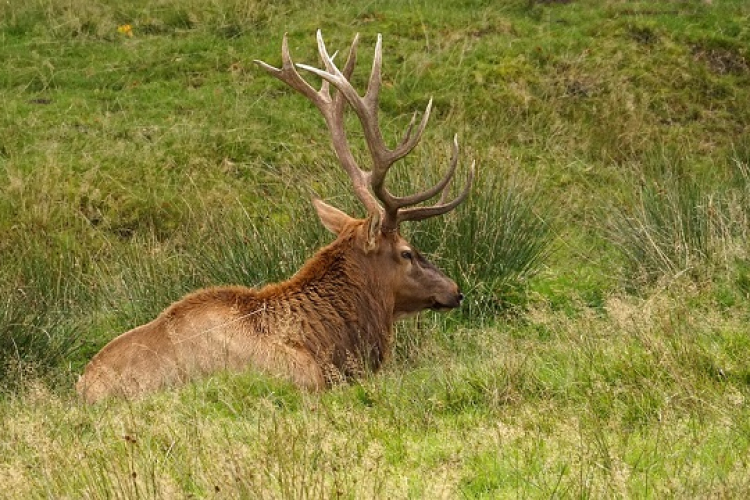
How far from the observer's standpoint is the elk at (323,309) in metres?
7.29

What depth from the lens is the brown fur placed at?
7277 mm

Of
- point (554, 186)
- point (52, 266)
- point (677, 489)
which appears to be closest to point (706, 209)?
point (554, 186)

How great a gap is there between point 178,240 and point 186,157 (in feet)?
8.70

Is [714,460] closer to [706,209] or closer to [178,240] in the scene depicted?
[706,209]

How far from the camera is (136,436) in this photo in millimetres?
5230

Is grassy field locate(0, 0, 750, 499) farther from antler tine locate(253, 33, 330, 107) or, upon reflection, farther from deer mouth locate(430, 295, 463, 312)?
antler tine locate(253, 33, 330, 107)

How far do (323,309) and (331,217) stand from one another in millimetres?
775

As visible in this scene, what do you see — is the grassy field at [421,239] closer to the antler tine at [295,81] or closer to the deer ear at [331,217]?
the deer ear at [331,217]

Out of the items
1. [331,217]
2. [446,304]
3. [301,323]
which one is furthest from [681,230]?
[301,323]

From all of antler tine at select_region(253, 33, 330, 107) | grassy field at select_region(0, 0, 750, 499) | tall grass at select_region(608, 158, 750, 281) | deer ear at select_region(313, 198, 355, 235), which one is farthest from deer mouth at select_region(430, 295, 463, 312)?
antler tine at select_region(253, 33, 330, 107)

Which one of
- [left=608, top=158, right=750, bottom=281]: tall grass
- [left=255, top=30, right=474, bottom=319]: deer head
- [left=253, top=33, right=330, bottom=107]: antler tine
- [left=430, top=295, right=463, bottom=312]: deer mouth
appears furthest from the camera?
[left=608, top=158, right=750, bottom=281]: tall grass

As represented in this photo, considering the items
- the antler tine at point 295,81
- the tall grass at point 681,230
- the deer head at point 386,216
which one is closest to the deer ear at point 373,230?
the deer head at point 386,216

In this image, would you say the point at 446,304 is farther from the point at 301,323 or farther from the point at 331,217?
the point at 301,323

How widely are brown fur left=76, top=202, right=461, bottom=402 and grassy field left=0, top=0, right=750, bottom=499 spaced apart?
→ 30 cm
